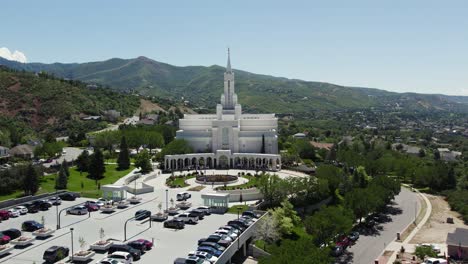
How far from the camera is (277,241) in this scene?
143ft

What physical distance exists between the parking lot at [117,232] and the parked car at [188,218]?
0.67m

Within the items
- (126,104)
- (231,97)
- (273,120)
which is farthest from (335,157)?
(126,104)

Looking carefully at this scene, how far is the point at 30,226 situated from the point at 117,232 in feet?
27.0

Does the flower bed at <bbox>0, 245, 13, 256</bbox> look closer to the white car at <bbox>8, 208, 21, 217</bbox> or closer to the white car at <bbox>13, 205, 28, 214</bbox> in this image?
the white car at <bbox>8, 208, 21, 217</bbox>

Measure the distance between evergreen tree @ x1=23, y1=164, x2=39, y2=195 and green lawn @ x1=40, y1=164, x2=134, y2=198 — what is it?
2.75 meters

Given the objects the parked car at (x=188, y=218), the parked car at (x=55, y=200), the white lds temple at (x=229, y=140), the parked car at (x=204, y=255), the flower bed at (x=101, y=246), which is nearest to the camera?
the parked car at (x=204, y=255)

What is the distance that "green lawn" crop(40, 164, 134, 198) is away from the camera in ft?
189

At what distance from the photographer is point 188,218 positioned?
43844mm

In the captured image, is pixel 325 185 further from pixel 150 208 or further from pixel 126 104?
pixel 126 104

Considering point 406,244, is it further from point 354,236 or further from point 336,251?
point 336,251

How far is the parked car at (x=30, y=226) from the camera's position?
4034cm

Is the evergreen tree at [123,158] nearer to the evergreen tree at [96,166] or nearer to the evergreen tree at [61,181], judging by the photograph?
the evergreen tree at [96,166]

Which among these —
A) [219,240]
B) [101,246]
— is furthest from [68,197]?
[219,240]

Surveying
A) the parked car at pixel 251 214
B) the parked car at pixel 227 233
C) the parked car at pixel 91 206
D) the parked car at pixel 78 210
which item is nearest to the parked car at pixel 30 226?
the parked car at pixel 78 210
